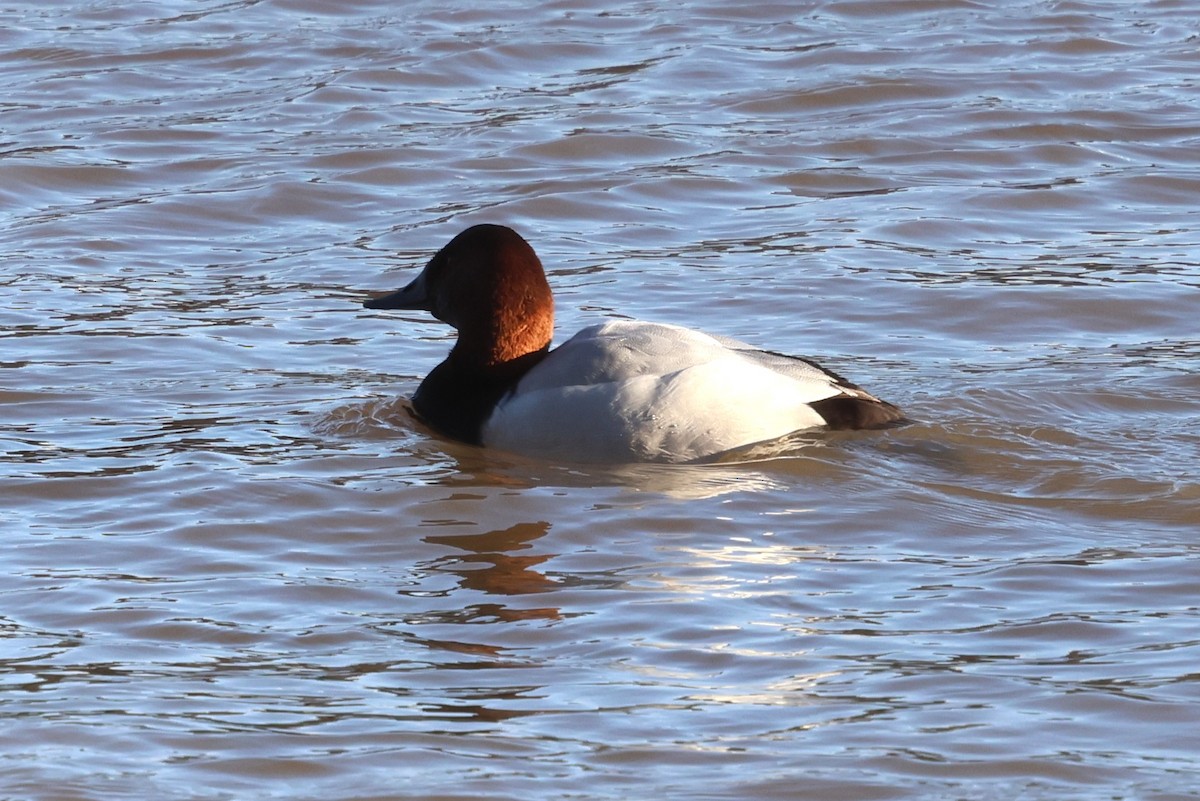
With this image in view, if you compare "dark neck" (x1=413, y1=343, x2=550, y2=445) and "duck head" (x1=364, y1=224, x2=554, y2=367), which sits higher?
"duck head" (x1=364, y1=224, x2=554, y2=367)

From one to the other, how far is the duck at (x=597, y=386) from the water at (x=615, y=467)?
129mm

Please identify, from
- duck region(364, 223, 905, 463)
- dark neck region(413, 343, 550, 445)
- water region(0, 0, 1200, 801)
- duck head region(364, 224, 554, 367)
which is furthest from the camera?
duck head region(364, 224, 554, 367)

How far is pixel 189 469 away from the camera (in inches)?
265

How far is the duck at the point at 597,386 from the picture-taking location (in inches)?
266

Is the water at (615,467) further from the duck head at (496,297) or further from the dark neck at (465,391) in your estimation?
the duck head at (496,297)

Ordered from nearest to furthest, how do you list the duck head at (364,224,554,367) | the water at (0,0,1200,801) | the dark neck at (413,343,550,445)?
1. the water at (0,0,1200,801)
2. the dark neck at (413,343,550,445)
3. the duck head at (364,224,554,367)

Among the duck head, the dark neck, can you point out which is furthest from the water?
the duck head

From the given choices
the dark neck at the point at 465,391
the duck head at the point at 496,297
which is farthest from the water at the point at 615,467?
the duck head at the point at 496,297

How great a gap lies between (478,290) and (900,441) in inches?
62.4

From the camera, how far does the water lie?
14.6 feet

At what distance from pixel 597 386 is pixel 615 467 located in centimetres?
28

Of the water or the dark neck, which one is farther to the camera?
the dark neck

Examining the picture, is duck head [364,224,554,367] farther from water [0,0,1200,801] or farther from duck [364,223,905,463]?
water [0,0,1200,801]

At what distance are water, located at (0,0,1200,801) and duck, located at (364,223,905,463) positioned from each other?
13cm
